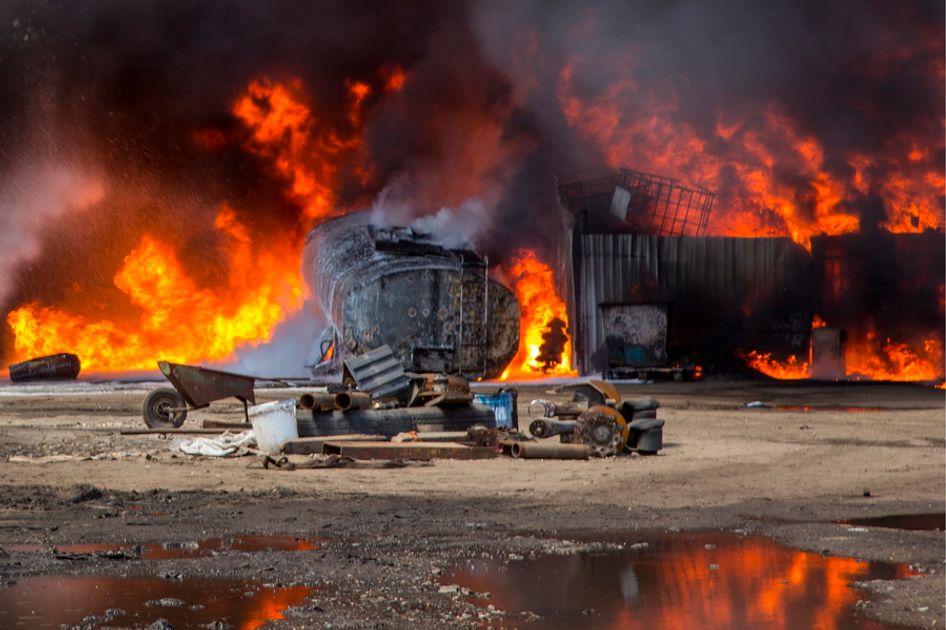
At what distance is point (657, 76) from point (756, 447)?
28555mm

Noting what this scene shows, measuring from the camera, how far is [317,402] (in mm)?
15258

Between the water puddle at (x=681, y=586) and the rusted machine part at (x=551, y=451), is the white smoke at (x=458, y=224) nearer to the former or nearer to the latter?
the rusted machine part at (x=551, y=451)

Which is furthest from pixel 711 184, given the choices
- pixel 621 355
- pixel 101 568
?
pixel 101 568

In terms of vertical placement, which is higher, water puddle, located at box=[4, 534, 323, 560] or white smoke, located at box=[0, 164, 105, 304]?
white smoke, located at box=[0, 164, 105, 304]

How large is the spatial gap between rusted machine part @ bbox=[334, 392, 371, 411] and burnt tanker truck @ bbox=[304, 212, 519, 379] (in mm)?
12640

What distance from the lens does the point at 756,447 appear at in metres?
16.0

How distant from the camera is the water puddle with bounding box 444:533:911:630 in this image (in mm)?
6539

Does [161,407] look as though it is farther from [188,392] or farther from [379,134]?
[379,134]

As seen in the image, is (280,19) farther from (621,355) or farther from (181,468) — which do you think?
(181,468)

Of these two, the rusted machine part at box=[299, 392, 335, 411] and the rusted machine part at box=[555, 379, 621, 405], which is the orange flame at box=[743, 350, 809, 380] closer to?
the rusted machine part at box=[555, 379, 621, 405]

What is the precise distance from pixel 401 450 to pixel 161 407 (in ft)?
19.3

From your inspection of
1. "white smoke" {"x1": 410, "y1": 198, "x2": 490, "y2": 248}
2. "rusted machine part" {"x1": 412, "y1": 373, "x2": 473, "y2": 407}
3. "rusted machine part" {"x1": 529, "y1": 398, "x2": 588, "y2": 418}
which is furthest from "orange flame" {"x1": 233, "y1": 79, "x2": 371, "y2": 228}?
"rusted machine part" {"x1": 529, "y1": 398, "x2": 588, "y2": 418}

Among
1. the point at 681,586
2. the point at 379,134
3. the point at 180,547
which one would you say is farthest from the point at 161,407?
the point at 379,134

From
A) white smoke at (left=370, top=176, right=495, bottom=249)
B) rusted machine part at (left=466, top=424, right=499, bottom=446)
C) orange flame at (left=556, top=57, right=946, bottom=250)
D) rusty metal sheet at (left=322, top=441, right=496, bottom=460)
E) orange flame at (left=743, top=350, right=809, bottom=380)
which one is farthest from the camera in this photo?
orange flame at (left=556, top=57, right=946, bottom=250)
